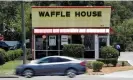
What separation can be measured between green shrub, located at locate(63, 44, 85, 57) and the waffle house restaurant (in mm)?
1782

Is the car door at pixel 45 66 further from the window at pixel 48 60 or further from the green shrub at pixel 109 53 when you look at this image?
the green shrub at pixel 109 53

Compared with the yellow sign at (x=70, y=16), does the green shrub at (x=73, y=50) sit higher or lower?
lower

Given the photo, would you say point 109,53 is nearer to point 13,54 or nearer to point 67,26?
point 67,26

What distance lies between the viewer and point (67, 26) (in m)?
40.8

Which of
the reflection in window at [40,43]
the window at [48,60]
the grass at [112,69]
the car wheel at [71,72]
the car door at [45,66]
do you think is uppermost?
the reflection in window at [40,43]

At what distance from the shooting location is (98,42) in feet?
134

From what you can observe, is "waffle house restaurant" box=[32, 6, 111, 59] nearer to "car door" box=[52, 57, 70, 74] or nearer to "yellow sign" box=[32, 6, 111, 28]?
"yellow sign" box=[32, 6, 111, 28]

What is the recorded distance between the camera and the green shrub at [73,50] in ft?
126

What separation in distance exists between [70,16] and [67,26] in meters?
1.08

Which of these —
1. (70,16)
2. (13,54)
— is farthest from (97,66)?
(13,54)


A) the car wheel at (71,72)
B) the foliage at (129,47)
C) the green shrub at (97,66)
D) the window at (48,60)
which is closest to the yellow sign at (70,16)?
the green shrub at (97,66)

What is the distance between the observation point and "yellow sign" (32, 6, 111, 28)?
133 ft

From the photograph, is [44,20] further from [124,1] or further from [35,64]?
[124,1]

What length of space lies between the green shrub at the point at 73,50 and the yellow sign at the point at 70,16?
2.93 m
